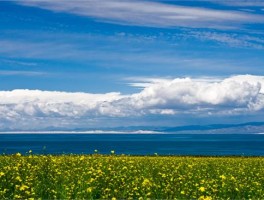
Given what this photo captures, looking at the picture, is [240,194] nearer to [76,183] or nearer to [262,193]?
[262,193]

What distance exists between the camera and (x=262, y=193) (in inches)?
836

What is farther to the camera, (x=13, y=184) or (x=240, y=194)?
(x=240, y=194)

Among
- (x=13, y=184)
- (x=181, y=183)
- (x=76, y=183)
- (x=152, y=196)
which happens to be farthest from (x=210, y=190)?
(x=13, y=184)

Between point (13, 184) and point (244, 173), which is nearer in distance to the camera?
point (13, 184)

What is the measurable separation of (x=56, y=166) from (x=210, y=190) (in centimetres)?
793

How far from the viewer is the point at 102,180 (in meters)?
21.8

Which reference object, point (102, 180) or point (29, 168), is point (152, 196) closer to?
point (102, 180)

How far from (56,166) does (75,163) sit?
2.08m

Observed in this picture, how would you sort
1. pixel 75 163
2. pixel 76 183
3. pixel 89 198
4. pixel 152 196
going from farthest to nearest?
pixel 75 163 → pixel 76 183 → pixel 152 196 → pixel 89 198

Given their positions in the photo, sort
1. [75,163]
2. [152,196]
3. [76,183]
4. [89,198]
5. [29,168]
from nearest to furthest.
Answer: [89,198]
[152,196]
[76,183]
[29,168]
[75,163]

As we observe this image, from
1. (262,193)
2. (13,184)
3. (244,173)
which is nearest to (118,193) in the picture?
(13,184)

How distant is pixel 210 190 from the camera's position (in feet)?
69.8

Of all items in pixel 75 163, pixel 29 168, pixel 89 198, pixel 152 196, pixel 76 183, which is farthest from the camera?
pixel 75 163

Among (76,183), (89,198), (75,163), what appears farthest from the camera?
(75,163)
